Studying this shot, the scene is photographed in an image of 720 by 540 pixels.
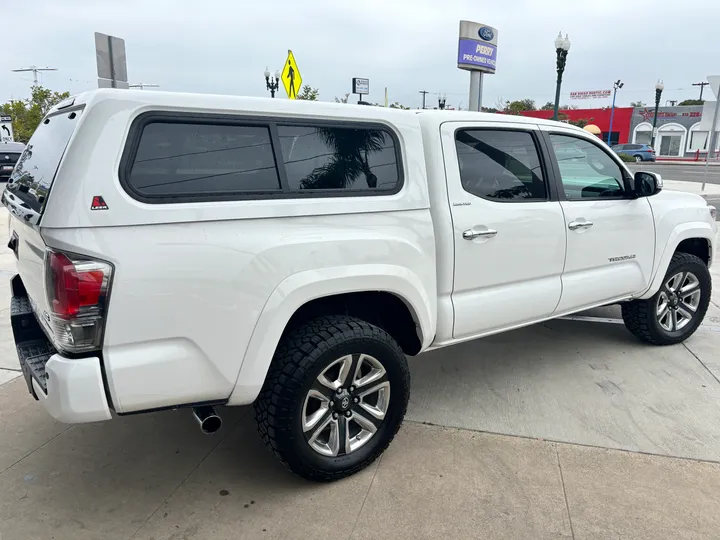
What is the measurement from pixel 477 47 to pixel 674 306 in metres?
14.8

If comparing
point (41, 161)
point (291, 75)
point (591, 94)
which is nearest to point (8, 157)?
point (291, 75)

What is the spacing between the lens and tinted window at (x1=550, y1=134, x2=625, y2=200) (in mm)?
3805

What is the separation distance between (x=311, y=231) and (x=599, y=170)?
2.57m

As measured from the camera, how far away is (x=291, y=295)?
2.48 meters

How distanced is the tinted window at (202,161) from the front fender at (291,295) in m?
0.46

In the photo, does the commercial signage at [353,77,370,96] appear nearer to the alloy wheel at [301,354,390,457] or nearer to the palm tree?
the palm tree

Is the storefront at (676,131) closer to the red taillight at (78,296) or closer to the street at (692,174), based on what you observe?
the street at (692,174)

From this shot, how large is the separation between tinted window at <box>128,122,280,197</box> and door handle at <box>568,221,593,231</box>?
2.13 meters

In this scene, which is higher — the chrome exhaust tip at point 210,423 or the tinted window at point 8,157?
the tinted window at point 8,157

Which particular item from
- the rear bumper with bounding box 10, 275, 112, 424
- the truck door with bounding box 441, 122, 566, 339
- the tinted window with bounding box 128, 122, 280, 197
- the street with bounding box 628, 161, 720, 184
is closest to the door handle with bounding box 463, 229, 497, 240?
the truck door with bounding box 441, 122, 566, 339

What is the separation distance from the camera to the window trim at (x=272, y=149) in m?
2.18

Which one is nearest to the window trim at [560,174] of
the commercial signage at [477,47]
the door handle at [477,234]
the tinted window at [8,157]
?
the door handle at [477,234]

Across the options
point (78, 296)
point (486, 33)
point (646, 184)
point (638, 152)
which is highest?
point (486, 33)

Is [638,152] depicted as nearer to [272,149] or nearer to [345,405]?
[345,405]
